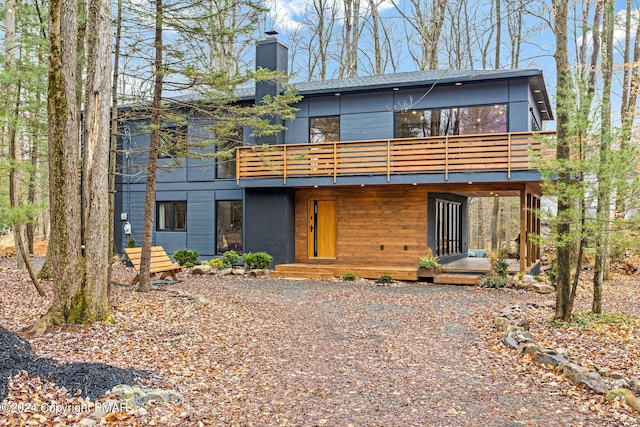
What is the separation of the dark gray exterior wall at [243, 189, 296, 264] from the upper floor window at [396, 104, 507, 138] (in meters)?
4.21

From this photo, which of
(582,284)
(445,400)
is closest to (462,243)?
(582,284)

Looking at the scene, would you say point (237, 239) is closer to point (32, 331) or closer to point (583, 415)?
point (32, 331)

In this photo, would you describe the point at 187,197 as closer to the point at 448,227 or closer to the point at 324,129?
the point at 324,129

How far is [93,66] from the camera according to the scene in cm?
691

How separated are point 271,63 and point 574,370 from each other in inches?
559

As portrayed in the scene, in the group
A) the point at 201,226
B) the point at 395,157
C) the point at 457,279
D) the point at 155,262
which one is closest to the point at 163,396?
the point at 155,262

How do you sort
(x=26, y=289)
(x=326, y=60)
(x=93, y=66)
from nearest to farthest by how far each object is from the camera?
(x=93, y=66)
(x=26, y=289)
(x=326, y=60)

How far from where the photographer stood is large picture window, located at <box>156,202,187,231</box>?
59.1 feet

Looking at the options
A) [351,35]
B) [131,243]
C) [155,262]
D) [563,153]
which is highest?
[351,35]

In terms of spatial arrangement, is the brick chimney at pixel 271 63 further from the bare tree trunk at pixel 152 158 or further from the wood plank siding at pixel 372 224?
the bare tree trunk at pixel 152 158

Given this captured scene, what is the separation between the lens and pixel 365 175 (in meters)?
14.4

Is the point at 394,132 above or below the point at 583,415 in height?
above

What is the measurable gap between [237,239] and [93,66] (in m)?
10.6

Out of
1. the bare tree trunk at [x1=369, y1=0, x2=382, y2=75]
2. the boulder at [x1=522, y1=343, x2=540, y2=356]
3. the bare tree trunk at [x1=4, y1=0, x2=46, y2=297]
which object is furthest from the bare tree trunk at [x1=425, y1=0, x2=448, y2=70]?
the boulder at [x1=522, y1=343, x2=540, y2=356]
